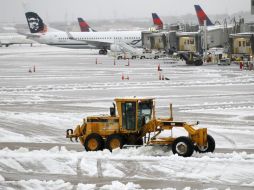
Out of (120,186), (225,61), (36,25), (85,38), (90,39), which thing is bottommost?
(120,186)

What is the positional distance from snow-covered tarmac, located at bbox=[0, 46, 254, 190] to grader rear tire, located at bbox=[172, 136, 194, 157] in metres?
0.26

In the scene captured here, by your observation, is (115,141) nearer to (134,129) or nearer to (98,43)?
(134,129)

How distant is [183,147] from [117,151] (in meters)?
2.15

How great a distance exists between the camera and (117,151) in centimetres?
1947

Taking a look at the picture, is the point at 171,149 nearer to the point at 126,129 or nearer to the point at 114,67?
the point at 126,129

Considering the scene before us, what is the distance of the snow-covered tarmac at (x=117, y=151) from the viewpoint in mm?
16594

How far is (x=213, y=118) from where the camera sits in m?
28.6

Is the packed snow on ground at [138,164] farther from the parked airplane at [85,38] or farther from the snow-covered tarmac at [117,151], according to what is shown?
the parked airplane at [85,38]

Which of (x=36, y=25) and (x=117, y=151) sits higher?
(x=36, y=25)

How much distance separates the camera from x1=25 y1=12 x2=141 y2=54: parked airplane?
93812 millimetres

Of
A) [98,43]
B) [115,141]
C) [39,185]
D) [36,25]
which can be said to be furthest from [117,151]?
[36,25]

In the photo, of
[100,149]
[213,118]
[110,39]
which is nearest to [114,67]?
[110,39]

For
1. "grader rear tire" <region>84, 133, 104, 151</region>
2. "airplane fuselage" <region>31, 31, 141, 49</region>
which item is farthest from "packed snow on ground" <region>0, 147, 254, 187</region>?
"airplane fuselage" <region>31, 31, 141, 49</region>

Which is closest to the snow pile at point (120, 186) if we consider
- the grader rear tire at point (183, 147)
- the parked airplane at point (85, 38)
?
the grader rear tire at point (183, 147)
